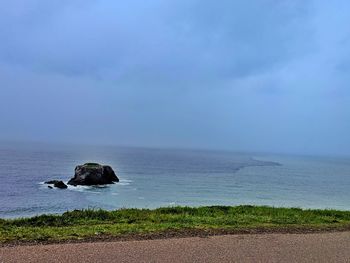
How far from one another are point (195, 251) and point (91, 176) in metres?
57.5

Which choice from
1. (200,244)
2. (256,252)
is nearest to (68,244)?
(200,244)

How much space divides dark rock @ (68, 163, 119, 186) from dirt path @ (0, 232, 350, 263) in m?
56.1

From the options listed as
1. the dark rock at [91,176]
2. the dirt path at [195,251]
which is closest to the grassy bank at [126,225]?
the dirt path at [195,251]

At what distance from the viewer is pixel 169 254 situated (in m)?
7.62

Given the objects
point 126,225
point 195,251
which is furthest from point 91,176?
point 195,251

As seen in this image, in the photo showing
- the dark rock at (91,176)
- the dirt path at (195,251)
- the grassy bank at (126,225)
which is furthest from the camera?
the dark rock at (91,176)

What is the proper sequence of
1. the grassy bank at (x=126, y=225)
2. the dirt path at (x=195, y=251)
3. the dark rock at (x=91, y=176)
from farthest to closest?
the dark rock at (x=91, y=176), the grassy bank at (x=126, y=225), the dirt path at (x=195, y=251)

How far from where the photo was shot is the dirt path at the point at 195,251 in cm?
725

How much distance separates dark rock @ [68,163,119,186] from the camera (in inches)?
2459

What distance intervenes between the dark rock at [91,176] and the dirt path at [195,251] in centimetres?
5609

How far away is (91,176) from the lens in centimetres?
6322

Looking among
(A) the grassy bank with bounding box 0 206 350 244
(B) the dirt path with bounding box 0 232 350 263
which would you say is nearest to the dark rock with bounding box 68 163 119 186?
(A) the grassy bank with bounding box 0 206 350 244

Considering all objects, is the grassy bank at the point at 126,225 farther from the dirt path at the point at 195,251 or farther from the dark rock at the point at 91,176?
the dark rock at the point at 91,176

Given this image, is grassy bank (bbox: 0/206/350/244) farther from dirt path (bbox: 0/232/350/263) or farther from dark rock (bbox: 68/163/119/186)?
dark rock (bbox: 68/163/119/186)
